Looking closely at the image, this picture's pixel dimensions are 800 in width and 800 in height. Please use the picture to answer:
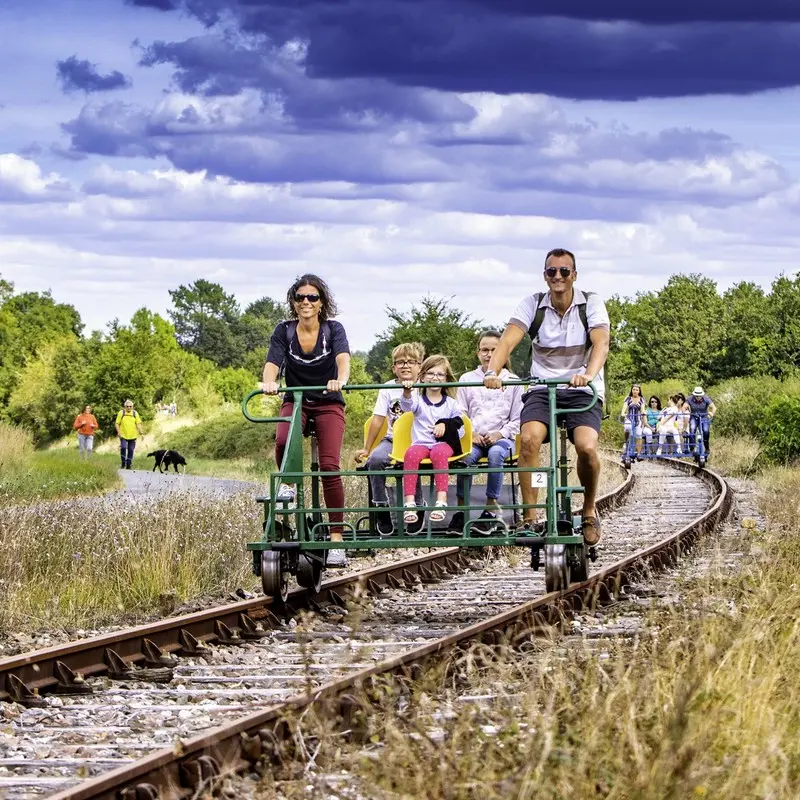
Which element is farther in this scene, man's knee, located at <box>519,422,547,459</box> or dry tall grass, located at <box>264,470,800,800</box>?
man's knee, located at <box>519,422,547,459</box>

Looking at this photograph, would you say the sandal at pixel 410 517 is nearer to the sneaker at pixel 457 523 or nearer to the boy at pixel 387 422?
the boy at pixel 387 422

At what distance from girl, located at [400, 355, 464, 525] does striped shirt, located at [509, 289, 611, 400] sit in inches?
37.1

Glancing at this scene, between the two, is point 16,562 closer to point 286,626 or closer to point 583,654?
point 286,626

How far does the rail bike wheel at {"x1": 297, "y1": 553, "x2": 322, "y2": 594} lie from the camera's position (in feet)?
33.7

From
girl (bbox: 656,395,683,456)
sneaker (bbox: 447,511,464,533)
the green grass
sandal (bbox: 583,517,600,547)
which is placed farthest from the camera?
girl (bbox: 656,395,683,456)

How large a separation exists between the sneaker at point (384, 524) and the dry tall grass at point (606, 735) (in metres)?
3.04

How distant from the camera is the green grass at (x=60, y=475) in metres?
25.2

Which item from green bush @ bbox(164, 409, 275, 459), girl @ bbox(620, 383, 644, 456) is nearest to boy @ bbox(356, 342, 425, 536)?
girl @ bbox(620, 383, 644, 456)

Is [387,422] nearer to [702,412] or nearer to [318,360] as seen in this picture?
[318,360]

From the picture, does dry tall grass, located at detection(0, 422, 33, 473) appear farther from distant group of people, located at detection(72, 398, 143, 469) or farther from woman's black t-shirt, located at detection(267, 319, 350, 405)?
woman's black t-shirt, located at detection(267, 319, 350, 405)

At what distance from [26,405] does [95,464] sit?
54417mm

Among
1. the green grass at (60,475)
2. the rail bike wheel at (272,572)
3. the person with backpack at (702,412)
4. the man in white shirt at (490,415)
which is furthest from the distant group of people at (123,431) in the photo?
the rail bike wheel at (272,572)

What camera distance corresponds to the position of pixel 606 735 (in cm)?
475

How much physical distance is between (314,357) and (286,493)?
3.57 ft
